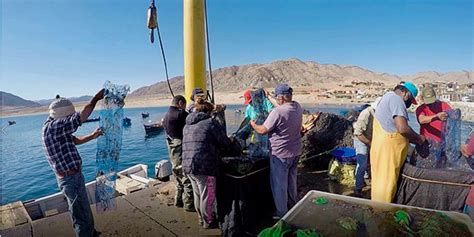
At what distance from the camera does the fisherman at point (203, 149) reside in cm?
310

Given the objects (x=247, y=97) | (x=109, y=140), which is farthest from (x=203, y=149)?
(x=247, y=97)

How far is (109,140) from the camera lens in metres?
3.46

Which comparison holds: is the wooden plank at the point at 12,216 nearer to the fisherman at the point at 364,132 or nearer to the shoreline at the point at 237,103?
the shoreline at the point at 237,103

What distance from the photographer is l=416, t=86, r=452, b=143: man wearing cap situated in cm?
375

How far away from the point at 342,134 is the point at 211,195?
3993 millimetres

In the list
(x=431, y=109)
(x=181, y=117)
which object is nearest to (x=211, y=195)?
(x=181, y=117)

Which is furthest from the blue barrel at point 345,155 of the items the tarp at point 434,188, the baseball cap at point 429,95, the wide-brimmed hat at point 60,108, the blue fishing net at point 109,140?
the wide-brimmed hat at point 60,108

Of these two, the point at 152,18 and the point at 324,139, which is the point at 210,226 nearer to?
the point at 324,139

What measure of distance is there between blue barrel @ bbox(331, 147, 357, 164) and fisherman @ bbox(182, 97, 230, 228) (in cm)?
282

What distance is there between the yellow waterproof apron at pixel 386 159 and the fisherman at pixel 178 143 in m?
2.49

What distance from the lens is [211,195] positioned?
10.7 ft

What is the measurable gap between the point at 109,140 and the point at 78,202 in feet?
2.77

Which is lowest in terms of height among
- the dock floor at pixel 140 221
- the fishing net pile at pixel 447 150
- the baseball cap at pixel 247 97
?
the dock floor at pixel 140 221

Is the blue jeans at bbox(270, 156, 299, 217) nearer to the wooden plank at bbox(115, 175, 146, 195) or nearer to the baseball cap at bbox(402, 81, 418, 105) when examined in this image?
the baseball cap at bbox(402, 81, 418, 105)
